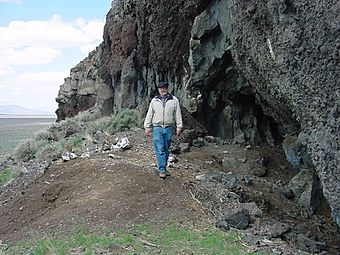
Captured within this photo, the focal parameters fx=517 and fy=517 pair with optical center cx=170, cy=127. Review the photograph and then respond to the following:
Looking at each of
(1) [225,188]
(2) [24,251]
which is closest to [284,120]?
(1) [225,188]

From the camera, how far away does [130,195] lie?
9961mm

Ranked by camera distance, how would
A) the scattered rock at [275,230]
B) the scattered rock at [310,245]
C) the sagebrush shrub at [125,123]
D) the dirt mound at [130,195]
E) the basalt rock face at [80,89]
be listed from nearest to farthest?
1. the scattered rock at [310,245]
2. the scattered rock at [275,230]
3. the dirt mound at [130,195]
4. the sagebrush shrub at [125,123]
5. the basalt rock face at [80,89]

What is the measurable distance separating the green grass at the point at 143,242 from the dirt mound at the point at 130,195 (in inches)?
15.9

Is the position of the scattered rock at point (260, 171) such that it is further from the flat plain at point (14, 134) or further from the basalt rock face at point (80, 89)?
the flat plain at point (14, 134)

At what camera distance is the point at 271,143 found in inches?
627

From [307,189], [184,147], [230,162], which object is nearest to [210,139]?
[184,147]

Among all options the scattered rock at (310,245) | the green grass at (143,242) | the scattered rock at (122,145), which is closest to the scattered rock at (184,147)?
the scattered rock at (122,145)

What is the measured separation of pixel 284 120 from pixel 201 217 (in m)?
3.71

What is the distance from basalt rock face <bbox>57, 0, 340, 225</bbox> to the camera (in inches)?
314

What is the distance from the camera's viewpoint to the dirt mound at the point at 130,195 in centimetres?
936

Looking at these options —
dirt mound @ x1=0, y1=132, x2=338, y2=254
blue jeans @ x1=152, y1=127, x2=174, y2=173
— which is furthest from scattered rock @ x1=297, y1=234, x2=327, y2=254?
blue jeans @ x1=152, y1=127, x2=174, y2=173

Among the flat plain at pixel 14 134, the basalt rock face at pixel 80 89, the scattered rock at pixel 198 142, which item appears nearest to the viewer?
the scattered rock at pixel 198 142

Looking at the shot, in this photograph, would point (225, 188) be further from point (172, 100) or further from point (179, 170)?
point (172, 100)

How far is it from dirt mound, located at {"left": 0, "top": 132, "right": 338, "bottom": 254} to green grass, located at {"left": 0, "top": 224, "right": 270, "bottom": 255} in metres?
0.40
